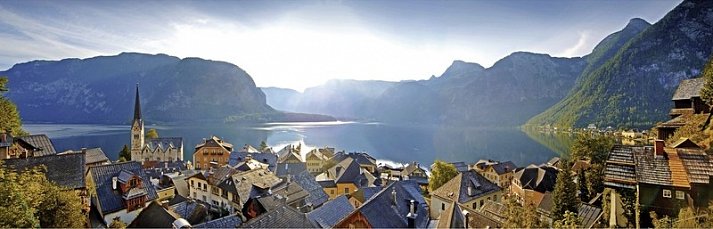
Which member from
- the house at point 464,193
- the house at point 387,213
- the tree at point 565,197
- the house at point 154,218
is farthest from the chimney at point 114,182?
the tree at point 565,197

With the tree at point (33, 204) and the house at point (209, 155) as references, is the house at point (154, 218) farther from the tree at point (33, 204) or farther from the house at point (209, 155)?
the house at point (209, 155)

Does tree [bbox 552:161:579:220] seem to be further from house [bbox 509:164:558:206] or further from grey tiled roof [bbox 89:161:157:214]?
grey tiled roof [bbox 89:161:157:214]

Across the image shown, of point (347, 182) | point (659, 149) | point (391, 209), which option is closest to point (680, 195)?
point (659, 149)

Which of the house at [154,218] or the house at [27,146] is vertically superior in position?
the house at [27,146]

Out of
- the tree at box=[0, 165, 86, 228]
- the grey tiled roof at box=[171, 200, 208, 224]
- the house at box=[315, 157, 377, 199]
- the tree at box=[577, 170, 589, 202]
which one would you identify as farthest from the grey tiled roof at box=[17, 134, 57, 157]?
the tree at box=[577, 170, 589, 202]

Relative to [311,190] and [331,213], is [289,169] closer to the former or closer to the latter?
[311,190]

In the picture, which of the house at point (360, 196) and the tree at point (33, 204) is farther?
the house at point (360, 196)
